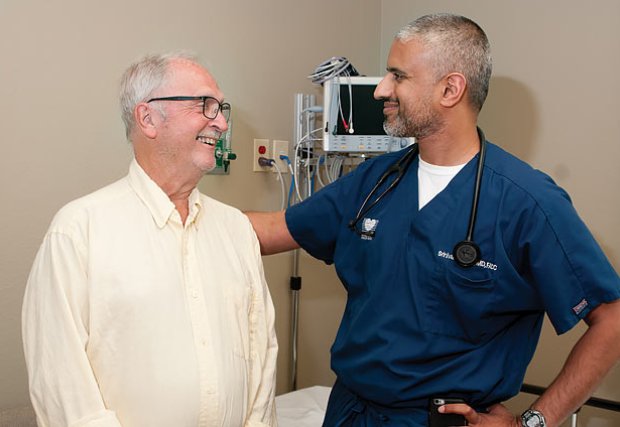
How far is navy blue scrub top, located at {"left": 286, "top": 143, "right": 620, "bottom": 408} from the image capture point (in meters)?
1.46

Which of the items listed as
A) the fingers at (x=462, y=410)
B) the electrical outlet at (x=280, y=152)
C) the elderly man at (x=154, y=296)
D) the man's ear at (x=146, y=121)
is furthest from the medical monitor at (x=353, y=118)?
the fingers at (x=462, y=410)

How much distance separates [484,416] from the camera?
1.48m

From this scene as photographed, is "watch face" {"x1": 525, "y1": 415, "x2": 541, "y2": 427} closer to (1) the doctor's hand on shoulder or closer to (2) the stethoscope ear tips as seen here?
(1) the doctor's hand on shoulder

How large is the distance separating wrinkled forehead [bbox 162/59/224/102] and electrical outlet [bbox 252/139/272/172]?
3.84ft

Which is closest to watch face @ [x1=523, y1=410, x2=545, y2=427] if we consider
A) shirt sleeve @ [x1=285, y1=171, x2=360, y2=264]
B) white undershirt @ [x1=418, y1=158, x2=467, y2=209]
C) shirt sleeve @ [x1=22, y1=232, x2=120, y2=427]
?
white undershirt @ [x1=418, y1=158, x2=467, y2=209]

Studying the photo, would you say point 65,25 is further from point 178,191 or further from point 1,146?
point 178,191

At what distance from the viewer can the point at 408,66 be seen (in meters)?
1.63

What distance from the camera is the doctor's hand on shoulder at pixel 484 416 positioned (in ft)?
4.74

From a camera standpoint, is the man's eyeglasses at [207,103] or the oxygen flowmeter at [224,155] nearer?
the man's eyeglasses at [207,103]

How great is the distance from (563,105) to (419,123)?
1.29 m

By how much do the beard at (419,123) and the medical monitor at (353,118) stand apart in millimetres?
910

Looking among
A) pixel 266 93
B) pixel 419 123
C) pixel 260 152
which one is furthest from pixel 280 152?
pixel 419 123

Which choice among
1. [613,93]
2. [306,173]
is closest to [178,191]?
[306,173]

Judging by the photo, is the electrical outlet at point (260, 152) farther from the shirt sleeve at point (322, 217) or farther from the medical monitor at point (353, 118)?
the shirt sleeve at point (322, 217)
